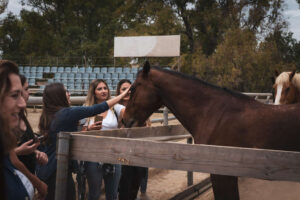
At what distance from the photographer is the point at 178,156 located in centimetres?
186

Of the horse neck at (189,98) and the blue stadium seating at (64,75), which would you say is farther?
the blue stadium seating at (64,75)

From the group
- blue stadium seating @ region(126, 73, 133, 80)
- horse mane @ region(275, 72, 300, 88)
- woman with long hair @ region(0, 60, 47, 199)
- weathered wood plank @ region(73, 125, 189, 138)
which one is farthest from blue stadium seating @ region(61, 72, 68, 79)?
woman with long hair @ region(0, 60, 47, 199)

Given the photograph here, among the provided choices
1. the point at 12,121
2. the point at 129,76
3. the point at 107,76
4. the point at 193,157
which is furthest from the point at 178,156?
the point at 107,76

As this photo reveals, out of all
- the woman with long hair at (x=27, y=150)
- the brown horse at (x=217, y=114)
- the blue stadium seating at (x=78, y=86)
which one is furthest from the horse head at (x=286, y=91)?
the blue stadium seating at (x=78, y=86)

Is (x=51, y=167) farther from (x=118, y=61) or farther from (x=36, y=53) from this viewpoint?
(x=36, y=53)

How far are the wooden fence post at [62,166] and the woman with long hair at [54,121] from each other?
44 cm

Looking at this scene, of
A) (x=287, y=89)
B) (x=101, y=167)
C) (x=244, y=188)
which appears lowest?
(x=244, y=188)

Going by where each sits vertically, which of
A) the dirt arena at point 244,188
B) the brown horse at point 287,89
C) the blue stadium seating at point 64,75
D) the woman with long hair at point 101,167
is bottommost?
the dirt arena at point 244,188

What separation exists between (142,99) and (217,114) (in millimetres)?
743

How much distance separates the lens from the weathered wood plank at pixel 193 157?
1.66 metres

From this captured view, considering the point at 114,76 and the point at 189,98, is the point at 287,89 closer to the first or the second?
the point at 189,98

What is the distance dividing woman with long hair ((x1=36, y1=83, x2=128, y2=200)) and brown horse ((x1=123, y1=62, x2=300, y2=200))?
495 mm

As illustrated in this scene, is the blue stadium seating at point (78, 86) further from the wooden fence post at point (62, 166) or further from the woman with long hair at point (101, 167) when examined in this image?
the wooden fence post at point (62, 166)

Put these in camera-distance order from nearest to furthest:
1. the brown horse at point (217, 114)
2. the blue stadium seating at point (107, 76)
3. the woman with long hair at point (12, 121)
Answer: the woman with long hair at point (12, 121) < the brown horse at point (217, 114) < the blue stadium seating at point (107, 76)
